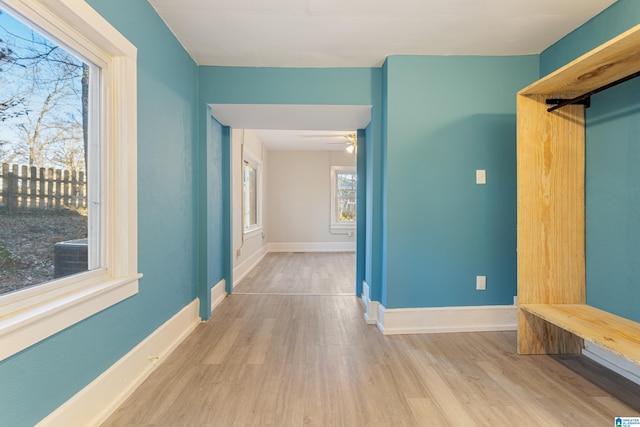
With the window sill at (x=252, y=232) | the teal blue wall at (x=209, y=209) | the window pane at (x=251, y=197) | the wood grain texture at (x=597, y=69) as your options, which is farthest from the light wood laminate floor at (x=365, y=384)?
the window pane at (x=251, y=197)

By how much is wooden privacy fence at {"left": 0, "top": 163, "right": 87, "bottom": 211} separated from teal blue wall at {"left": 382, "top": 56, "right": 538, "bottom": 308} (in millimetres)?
2143

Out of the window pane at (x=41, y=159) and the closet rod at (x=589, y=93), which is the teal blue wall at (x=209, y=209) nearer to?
the window pane at (x=41, y=159)

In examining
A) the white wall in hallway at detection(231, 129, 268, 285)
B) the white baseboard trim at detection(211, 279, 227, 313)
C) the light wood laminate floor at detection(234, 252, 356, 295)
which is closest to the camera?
the white baseboard trim at detection(211, 279, 227, 313)

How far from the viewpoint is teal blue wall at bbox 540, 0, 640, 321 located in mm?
1948

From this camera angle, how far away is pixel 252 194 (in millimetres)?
6363

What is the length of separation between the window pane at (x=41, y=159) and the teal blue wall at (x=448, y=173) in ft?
6.99

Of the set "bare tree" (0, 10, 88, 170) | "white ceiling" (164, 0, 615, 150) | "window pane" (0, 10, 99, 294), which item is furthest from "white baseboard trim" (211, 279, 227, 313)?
"bare tree" (0, 10, 88, 170)

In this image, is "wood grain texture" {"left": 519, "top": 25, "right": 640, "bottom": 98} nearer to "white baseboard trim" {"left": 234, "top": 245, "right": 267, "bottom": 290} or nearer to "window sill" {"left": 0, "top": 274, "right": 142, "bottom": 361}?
"window sill" {"left": 0, "top": 274, "right": 142, "bottom": 361}

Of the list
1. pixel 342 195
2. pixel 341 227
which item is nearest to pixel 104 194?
pixel 341 227

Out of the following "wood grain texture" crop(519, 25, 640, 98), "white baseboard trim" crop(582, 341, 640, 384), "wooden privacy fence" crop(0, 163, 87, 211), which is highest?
"wood grain texture" crop(519, 25, 640, 98)

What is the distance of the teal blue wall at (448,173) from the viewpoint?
2.70 metres

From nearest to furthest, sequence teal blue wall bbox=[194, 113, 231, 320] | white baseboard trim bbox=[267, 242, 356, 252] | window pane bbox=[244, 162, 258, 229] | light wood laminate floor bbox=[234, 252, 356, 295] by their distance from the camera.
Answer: teal blue wall bbox=[194, 113, 231, 320] < light wood laminate floor bbox=[234, 252, 356, 295] < window pane bbox=[244, 162, 258, 229] < white baseboard trim bbox=[267, 242, 356, 252]

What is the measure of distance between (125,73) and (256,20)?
3.15 feet

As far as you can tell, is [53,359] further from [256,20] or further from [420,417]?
[256,20]
